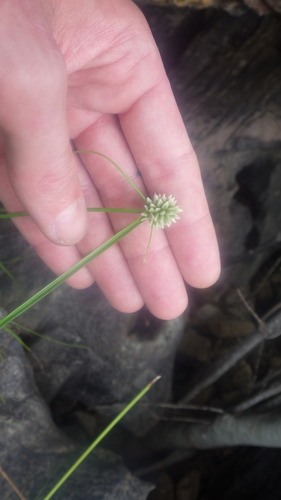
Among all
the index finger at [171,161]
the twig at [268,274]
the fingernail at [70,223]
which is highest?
the fingernail at [70,223]

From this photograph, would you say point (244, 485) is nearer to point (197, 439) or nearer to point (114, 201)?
point (197, 439)

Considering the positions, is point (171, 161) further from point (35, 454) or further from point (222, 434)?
point (35, 454)

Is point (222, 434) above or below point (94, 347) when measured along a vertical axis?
below

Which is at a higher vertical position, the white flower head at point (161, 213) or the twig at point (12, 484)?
the white flower head at point (161, 213)

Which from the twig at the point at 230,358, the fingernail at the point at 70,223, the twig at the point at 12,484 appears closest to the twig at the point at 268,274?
the twig at the point at 230,358

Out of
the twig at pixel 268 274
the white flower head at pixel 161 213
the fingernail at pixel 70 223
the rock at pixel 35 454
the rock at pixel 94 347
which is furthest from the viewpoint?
the twig at pixel 268 274

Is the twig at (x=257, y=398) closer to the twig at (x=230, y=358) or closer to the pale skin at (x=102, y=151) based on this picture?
the twig at (x=230, y=358)

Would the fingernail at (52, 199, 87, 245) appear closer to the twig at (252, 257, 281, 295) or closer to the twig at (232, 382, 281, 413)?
the twig at (232, 382, 281, 413)

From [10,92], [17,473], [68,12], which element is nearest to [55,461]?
[17,473]

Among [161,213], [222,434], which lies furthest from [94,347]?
[161,213]
